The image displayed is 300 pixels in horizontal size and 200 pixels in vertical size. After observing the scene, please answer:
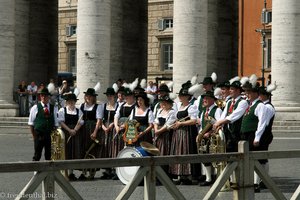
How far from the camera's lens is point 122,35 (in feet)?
138

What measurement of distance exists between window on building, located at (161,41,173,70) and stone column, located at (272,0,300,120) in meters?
25.1

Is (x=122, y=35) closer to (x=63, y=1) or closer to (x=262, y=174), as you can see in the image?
(x=63, y=1)

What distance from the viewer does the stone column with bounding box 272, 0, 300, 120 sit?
3469cm

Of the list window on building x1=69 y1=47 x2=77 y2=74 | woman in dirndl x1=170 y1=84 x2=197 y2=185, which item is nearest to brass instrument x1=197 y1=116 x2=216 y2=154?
woman in dirndl x1=170 y1=84 x2=197 y2=185

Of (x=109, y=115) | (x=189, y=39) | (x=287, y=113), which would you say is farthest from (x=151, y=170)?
(x=189, y=39)

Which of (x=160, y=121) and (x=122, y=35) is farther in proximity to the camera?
(x=122, y=35)

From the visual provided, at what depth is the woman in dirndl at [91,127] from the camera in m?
19.1

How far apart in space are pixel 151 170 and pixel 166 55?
50.8 meters

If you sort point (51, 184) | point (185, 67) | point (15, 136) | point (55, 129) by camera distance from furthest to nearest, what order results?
Result: point (185, 67)
point (15, 136)
point (55, 129)
point (51, 184)

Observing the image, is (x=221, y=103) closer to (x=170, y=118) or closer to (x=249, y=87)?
(x=170, y=118)

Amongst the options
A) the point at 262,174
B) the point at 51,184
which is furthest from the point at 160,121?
the point at 51,184

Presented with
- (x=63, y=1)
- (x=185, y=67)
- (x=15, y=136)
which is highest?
(x=63, y=1)

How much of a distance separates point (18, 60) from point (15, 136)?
28.1ft

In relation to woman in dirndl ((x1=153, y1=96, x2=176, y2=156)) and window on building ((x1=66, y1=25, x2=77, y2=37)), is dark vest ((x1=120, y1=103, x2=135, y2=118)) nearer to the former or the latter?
woman in dirndl ((x1=153, y1=96, x2=176, y2=156))
